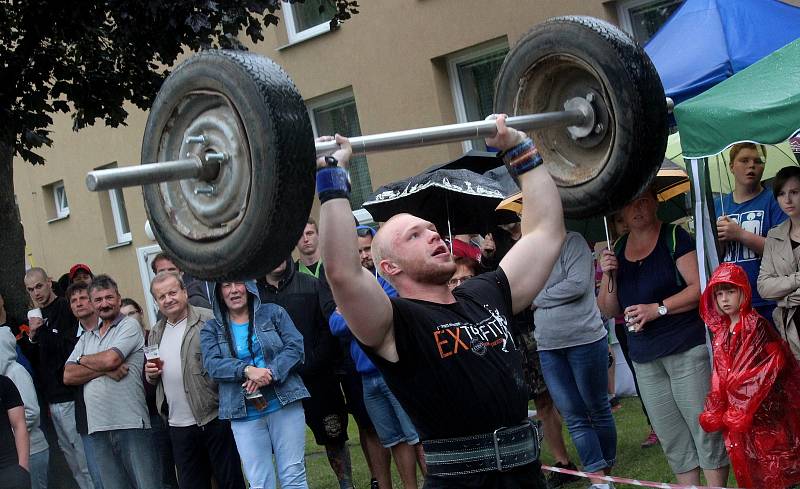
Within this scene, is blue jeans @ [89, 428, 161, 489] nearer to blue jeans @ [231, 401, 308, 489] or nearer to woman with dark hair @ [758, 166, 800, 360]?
blue jeans @ [231, 401, 308, 489]

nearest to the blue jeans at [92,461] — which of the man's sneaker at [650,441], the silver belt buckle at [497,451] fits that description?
the man's sneaker at [650,441]

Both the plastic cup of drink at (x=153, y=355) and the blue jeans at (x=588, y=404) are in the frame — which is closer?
the blue jeans at (x=588, y=404)

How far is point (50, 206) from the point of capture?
2053 cm

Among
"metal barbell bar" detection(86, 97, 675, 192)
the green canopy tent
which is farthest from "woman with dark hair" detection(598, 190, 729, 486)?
"metal barbell bar" detection(86, 97, 675, 192)

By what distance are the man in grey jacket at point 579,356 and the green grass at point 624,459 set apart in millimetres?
336

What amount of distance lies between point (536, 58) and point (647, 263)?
2.38 meters

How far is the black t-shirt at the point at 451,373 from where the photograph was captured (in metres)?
4.02

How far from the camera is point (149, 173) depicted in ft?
11.3

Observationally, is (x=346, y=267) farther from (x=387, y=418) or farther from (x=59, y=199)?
(x=59, y=199)

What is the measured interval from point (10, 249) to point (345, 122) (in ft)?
17.5

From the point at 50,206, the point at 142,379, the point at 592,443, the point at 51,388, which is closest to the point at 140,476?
the point at 142,379

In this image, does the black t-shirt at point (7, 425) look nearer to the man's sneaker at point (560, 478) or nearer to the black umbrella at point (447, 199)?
the black umbrella at point (447, 199)

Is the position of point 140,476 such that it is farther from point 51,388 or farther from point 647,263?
point 647,263

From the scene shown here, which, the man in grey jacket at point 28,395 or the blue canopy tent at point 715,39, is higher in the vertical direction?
the blue canopy tent at point 715,39
